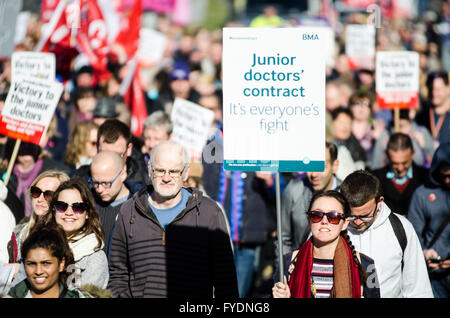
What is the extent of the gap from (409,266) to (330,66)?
1140cm

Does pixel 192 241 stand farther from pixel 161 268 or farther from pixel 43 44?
pixel 43 44

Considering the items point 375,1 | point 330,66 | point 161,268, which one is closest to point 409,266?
point 161,268

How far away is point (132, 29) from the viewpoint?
40.4ft

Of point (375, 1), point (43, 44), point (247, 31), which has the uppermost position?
point (375, 1)

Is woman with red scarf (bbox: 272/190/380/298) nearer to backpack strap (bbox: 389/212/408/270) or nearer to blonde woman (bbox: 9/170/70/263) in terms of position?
backpack strap (bbox: 389/212/408/270)

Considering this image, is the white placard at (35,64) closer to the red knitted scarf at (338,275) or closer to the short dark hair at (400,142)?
the short dark hair at (400,142)

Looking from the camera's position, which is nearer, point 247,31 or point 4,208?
point 247,31

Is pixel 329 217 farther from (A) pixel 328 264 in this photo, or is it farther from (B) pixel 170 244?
(B) pixel 170 244

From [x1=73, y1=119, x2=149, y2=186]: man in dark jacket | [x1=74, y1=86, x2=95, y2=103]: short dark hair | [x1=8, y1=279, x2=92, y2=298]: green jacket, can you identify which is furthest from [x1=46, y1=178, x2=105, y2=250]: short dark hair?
[x1=74, y1=86, x2=95, y2=103]: short dark hair

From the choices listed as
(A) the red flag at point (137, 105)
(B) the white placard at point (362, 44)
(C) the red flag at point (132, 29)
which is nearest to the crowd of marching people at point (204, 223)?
(A) the red flag at point (137, 105)

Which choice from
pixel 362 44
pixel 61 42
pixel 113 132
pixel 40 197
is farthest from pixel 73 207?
pixel 362 44

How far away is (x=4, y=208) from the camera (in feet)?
22.8

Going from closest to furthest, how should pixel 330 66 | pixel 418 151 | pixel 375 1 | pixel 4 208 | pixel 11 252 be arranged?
pixel 11 252, pixel 4 208, pixel 418 151, pixel 330 66, pixel 375 1

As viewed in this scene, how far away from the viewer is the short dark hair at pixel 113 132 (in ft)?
25.4
